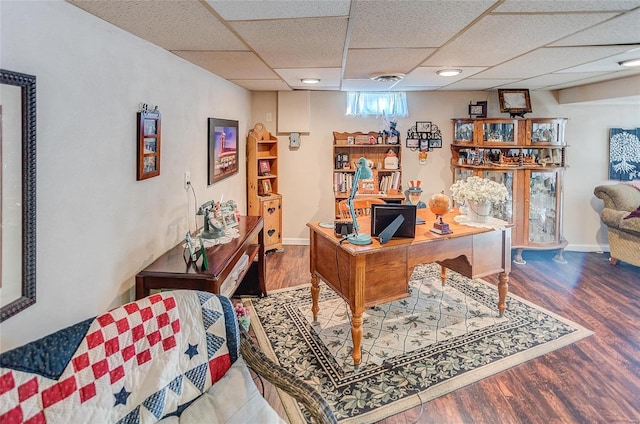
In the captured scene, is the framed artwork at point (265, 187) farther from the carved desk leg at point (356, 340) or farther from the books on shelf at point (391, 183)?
the carved desk leg at point (356, 340)

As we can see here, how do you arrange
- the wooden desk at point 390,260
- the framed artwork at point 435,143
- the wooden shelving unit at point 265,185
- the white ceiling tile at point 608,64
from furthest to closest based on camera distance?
1. the framed artwork at point 435,143
2. the wooden shelving unit at point 265,185
3. the white ceiling tile at point 608,64
4. the wooden desk at point 390,260

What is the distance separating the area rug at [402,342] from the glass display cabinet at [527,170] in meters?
1.36

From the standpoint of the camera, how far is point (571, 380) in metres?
2.38

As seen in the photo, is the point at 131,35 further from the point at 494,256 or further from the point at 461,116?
the point at 461,116

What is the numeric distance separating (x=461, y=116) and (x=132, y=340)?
191 inches

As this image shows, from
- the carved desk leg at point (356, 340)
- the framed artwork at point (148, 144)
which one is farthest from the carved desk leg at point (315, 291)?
the framed artwork at point (148, 144)

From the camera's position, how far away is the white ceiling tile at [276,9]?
1.64 metres

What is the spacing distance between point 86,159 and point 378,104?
13.5 ft

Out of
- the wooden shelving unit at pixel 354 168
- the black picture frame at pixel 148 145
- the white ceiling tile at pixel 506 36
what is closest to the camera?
the white ceiling tile at pixel 506 36

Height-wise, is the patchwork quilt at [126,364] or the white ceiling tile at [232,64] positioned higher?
the white ceiling tile at [232,64]

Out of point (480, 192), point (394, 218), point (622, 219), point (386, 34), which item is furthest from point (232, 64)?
point (622, 219)

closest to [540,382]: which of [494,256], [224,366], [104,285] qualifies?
[494,256]

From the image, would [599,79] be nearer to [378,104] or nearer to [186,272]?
[378,104]

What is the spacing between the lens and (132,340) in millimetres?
1398
